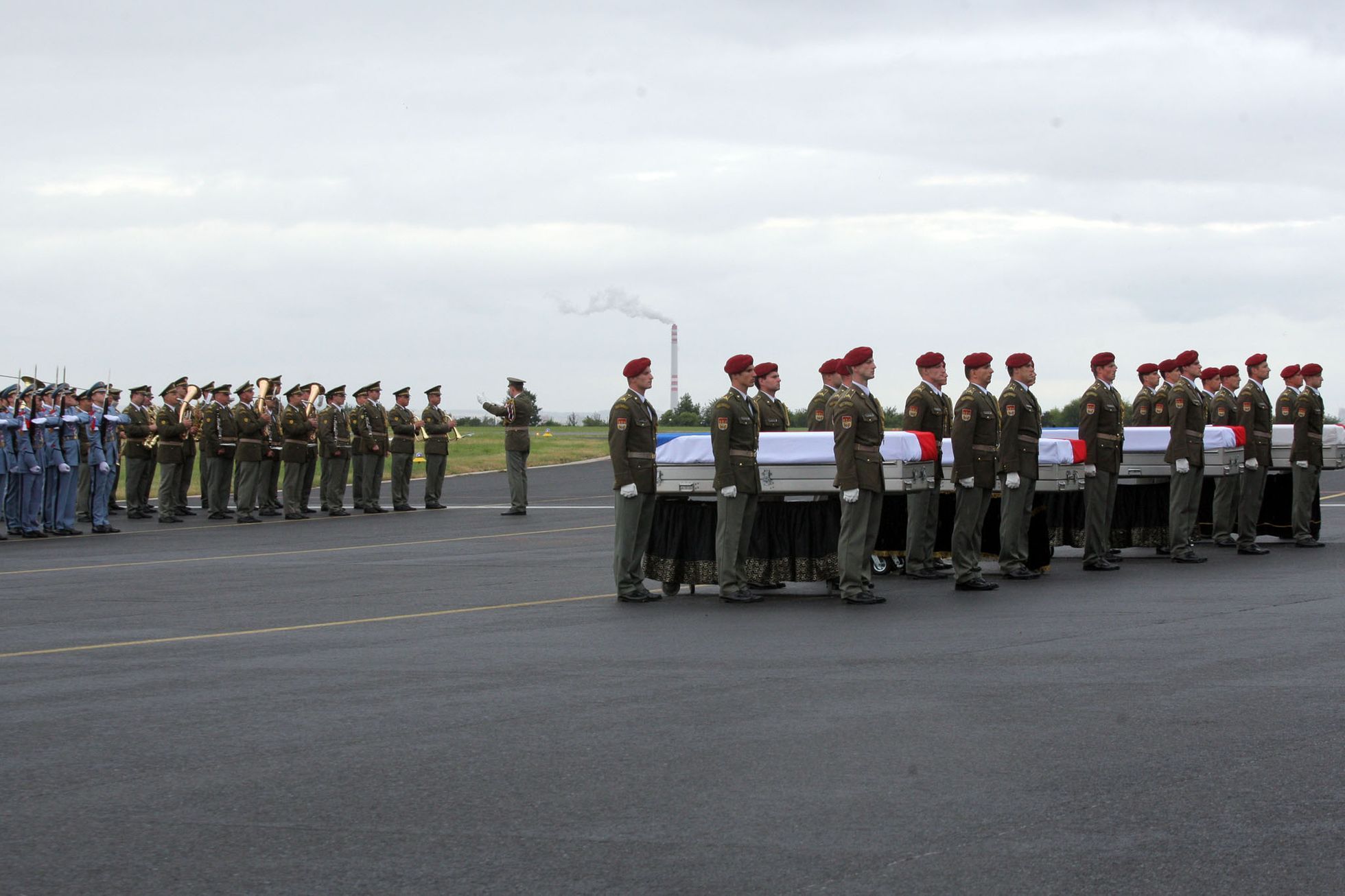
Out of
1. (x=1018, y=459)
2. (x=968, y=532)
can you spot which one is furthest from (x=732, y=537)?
(x=1018, y=459)

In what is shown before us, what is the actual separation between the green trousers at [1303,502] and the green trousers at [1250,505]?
525 mm

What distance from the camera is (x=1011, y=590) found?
14.3 meters

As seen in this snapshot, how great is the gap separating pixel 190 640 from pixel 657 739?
4871 millimetres

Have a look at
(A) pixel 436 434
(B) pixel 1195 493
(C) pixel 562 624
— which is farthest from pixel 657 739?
(A) pixel 436 434

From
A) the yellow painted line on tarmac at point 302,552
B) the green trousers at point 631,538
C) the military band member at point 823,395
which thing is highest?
the military band member at point 823,395

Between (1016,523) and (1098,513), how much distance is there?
1.34 meters

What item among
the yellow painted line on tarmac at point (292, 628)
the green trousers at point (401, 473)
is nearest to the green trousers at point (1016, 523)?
the yellow painted line on tarmac at point (292, 628)

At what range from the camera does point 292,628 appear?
1161 centimetres

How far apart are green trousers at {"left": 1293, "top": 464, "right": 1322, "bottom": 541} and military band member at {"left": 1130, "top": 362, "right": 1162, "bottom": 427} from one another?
1.83m

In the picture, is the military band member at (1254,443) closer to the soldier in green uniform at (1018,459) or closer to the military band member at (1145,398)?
the military band member at (1145,398)

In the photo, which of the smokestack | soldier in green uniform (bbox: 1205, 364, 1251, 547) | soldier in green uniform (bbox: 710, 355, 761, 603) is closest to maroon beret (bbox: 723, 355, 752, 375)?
soldier in green uniform (bbox: 710, 355, 761, 603)

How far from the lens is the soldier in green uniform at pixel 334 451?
2706 centimetres

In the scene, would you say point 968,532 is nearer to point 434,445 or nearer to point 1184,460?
point 1184,460

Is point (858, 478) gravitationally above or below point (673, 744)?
above
